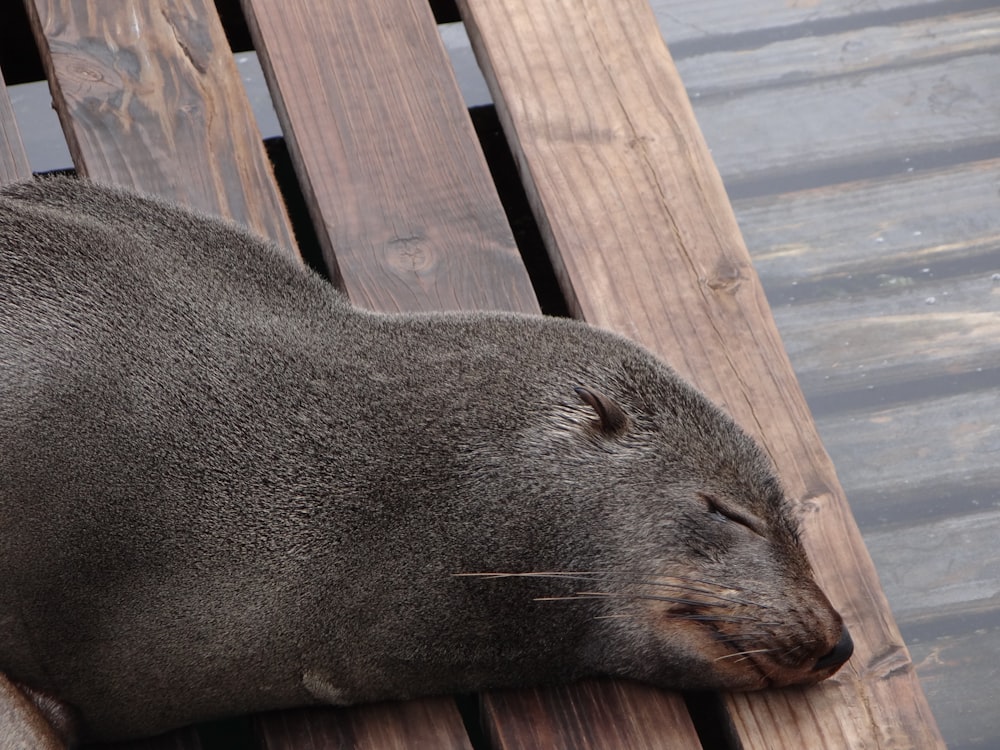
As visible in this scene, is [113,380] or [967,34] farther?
[967,34]

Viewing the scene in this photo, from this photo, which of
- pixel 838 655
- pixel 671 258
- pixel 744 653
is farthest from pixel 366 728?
pixel 671 258

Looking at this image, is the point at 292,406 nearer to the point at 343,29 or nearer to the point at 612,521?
the point at 612,521

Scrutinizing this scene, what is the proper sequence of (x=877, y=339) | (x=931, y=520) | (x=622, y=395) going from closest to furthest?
(x=622, y=395), (x=931, y=520), (x=877, y=339)

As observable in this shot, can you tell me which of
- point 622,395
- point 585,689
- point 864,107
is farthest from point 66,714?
point 864,107

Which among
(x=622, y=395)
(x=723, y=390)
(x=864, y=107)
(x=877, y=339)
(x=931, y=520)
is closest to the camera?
(x=622, y=395)

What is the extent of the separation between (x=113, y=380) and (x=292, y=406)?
0.35 m

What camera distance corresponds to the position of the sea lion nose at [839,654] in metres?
2.75

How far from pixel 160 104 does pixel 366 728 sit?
6.02ft

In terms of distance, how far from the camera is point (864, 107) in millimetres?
4508

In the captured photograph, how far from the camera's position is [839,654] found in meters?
2.76

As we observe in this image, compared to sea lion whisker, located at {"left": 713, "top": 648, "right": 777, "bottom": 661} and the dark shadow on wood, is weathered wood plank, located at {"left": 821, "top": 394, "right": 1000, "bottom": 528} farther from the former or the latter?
sea lion whisker, located at {"left": 713, "top": 648, "right": 777, "bottom": 661}

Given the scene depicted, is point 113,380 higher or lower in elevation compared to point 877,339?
higher

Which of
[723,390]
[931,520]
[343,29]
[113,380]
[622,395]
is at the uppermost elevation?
[343,29]

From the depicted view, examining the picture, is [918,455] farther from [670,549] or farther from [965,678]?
[670,549]
